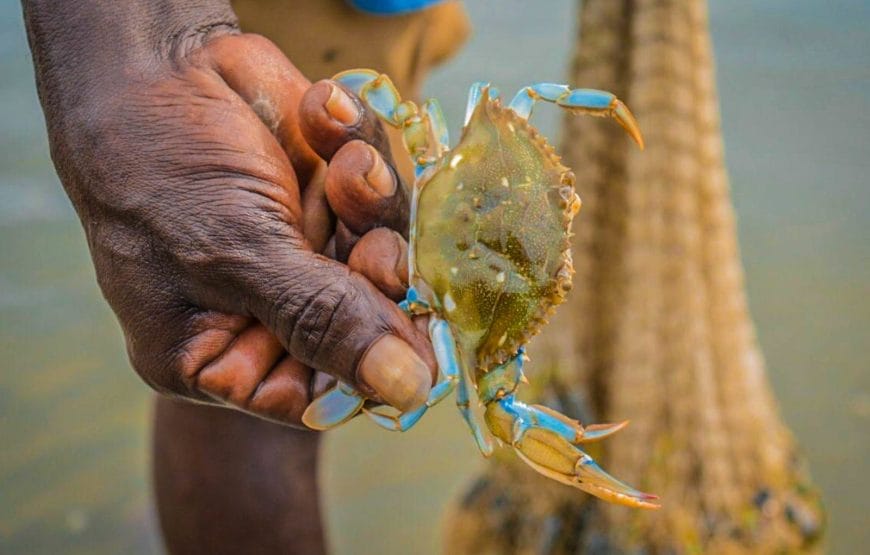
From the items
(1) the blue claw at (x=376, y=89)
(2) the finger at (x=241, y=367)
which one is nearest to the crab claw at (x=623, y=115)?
(1) the blue claw at (x=376, y=89)

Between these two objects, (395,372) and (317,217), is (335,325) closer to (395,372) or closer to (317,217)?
(395,372)

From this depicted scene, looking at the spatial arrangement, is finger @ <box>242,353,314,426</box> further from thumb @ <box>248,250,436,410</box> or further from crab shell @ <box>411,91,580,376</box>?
crab shell @ <box>411,91,580,376</box>

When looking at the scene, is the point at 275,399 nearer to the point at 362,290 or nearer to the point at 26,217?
the point at 362,290

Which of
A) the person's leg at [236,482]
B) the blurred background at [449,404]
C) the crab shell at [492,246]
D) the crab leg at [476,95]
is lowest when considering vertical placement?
the blurred background at [449,404]

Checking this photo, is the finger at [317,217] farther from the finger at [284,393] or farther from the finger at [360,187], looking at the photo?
the finger at [284,393]

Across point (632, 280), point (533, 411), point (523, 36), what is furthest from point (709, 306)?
point (523, 36)


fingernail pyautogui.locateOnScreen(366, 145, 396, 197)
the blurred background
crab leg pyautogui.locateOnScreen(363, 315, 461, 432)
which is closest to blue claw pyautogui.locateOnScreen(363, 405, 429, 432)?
crab leg pyautogui.locateOnScreen(363, 315, 461, 432)

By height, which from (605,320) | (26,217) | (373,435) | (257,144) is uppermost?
(257,144)
